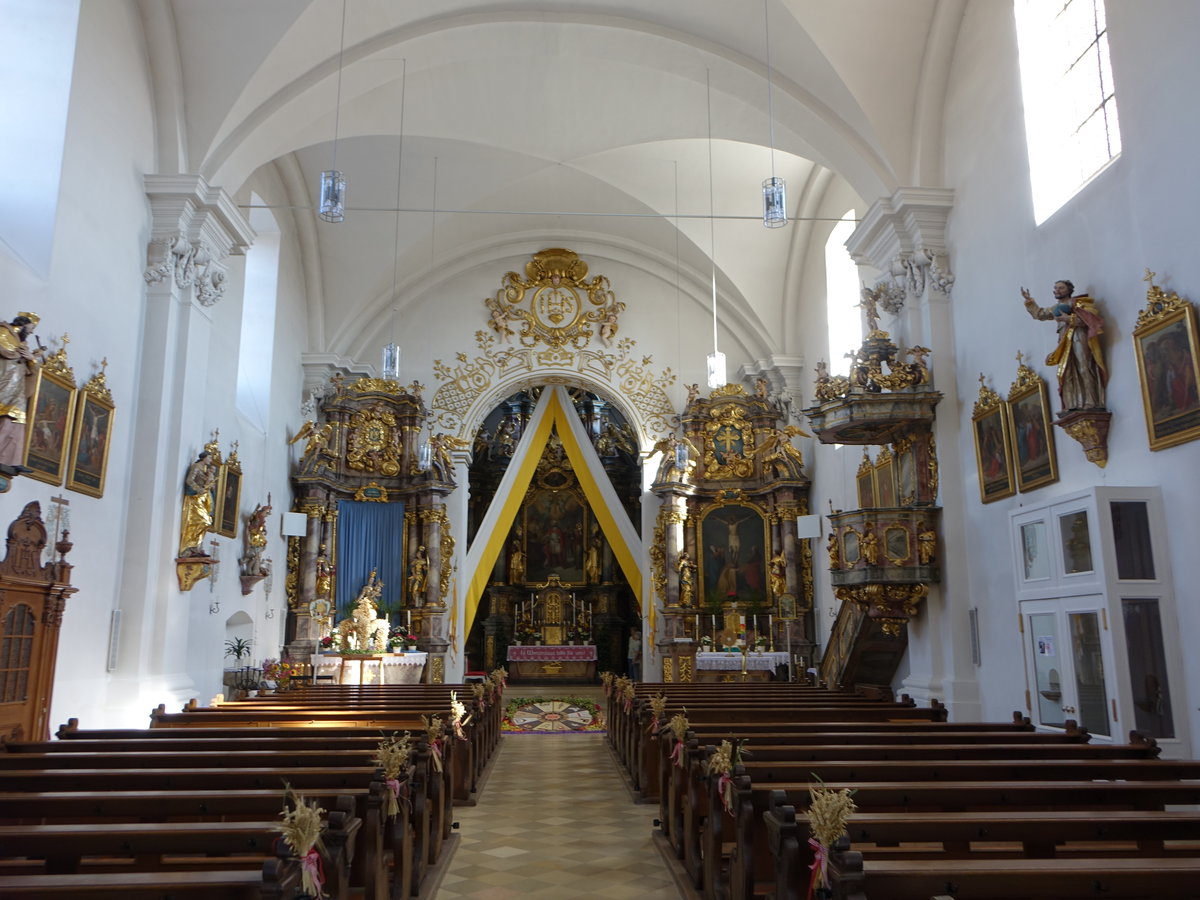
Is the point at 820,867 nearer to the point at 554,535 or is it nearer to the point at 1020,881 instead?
the point at 1020,881

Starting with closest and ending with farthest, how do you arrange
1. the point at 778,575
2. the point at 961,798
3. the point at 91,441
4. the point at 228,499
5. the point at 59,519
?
the point at 961,798, the point at 59,519, the point at 91,441, the point at 228,499, the point at 778,575

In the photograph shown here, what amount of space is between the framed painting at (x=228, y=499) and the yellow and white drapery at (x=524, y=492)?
5.33 meters

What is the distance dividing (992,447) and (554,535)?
48.9 feet

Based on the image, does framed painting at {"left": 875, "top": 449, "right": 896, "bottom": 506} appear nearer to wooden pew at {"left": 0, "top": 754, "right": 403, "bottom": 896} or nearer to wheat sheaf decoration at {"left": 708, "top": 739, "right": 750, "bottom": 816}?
wheat sheaf decoration at {"left": 708, "top": 739, "right": 750, "bottom": 816}

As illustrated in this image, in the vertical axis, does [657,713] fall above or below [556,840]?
above

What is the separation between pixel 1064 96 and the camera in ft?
28.2

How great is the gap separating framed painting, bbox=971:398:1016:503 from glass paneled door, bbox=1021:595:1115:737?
1.56 metres

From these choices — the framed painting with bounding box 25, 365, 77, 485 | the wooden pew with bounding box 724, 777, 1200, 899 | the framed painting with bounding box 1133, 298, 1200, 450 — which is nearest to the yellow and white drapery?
the framed painting with bounding box 25, 365, 77, 485

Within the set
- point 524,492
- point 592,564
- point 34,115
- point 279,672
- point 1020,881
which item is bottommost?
point 1020,881

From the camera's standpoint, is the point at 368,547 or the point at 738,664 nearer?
the point at 738,664

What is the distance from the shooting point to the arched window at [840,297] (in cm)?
1453

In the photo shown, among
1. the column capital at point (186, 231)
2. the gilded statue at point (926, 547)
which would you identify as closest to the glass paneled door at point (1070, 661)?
the gilded statue at point (926, 547)

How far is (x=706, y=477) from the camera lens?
56.3 feet

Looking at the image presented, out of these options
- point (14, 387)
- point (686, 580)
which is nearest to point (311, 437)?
point (686, 580)
